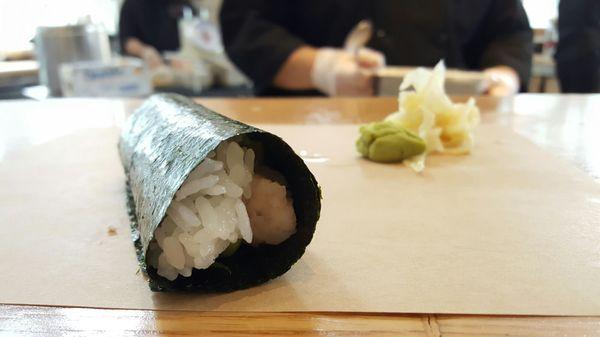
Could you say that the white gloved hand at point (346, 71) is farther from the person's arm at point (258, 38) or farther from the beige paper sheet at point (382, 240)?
the beige paper sheet at point (382, 240)

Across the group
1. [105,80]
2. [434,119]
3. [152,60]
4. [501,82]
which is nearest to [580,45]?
[501,82]

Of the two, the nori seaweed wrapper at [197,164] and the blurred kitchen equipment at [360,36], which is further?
the blurred kitchen equipment at [360,36]

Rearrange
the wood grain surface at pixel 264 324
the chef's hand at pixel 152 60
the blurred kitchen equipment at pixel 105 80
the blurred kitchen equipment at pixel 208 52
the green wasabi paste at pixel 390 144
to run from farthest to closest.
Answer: the blurred kitchen equipment at pixel 208 52 < the chef's hand at pixel 152 60 < the blurred kitchen equipment at pixel 105 80 < the green wasabi paste at pixel 390 144 < the wood grain surface at pixel 264 324

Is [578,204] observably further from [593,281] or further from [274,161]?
[274,161]

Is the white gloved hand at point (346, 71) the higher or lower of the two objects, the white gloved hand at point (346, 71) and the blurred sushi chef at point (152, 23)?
the lower

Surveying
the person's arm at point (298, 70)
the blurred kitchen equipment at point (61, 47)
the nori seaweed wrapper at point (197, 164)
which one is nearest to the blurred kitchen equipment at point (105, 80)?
the blurred kitchen equipment at point (61, 47)

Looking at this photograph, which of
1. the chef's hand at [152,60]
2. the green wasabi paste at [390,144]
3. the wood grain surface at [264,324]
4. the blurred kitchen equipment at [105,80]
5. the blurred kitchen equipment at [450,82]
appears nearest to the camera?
the wood grain surface at [264,324]

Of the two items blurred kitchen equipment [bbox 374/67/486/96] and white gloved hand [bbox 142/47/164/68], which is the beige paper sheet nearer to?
blurred kitchen equipment [bbox 374/67/486/96]
